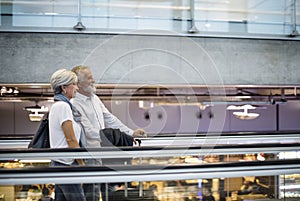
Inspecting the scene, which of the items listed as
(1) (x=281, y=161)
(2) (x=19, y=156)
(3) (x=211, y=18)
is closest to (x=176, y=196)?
(1) (x=281, y=161)

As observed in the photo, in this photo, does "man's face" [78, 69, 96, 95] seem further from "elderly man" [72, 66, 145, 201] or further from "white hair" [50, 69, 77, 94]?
"white hair" [50, 69, 77, 94]

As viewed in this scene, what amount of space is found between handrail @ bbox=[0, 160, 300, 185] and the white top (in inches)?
22.4

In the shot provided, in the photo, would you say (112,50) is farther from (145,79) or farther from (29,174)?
(29,174)

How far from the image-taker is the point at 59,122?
7.61 feet

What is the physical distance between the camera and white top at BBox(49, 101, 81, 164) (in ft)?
7.59

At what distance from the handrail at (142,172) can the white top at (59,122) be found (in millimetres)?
570

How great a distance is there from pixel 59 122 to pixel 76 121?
8.9 inches

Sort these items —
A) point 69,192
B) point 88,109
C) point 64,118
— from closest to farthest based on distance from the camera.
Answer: point 69,192
point 64,118
point 88,109

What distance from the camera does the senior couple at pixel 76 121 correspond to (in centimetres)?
193

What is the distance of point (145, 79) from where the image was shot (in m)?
5.32

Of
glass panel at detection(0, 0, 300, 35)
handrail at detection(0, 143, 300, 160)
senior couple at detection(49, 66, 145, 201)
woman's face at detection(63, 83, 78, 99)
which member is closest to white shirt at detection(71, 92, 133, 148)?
senior couple at detection(49, 66, 145, 201)

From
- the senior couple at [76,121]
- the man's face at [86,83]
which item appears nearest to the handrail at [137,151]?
the senior couple at [76,121]

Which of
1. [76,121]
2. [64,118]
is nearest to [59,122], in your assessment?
[64,118]

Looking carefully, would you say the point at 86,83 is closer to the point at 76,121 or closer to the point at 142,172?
the point at 76,121
